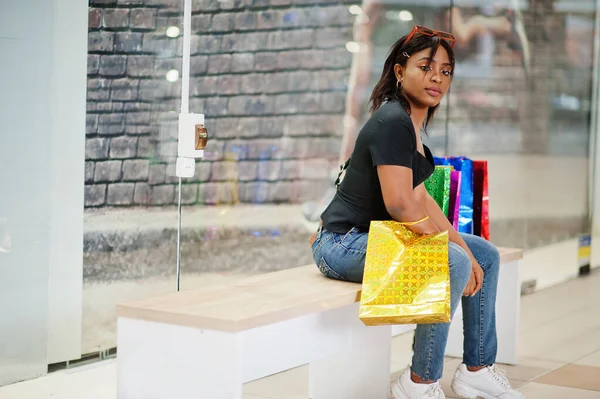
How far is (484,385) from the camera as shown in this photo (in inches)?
123

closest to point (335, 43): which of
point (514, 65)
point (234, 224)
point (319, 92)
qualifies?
point (319, 92)

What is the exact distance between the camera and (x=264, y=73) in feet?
12.6

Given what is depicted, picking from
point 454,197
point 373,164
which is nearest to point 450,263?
point 373,164

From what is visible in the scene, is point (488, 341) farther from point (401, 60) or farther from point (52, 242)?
point (52, 242)

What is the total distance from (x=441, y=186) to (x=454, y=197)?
9 centimetres

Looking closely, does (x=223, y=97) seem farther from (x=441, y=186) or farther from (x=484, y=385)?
(x=484, y=385)

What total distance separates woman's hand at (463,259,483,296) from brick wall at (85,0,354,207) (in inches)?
43.1

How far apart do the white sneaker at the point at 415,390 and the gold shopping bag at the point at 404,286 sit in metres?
0.31

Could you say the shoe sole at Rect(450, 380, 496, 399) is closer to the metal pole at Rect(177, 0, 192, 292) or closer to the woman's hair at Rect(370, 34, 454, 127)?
the woman's hair at Rect(370, 34, 454, 127)

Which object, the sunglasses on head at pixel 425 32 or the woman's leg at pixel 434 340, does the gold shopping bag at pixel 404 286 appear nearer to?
the woman's leg at pixel 434 340

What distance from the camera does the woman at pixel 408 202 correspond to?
273cm

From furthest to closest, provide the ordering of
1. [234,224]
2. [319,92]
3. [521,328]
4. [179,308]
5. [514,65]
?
1. [514,65]
2. [521,328]
3. [319,92]
4. [234,224]
5. [179,308]

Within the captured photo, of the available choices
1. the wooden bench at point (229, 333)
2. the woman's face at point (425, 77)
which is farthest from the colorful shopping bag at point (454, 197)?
the wooden bench at point (229, 333)

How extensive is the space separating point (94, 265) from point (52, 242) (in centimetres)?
19
